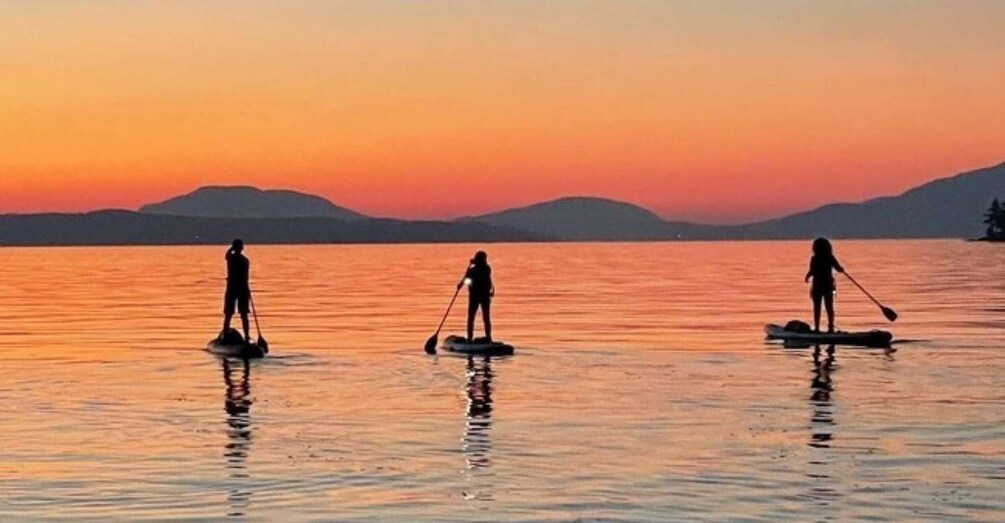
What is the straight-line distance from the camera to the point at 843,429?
62.5 ft

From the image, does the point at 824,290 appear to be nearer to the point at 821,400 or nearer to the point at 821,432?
the point at 821,400

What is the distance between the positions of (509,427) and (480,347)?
1216 cm

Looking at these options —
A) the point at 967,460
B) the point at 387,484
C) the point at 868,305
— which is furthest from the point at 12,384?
the point at 868,305

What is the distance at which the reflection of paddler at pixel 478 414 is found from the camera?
17.0 m

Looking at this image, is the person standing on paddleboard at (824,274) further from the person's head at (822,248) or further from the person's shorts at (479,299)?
the person's shorts at (479,299)

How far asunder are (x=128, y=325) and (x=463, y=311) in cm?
1319

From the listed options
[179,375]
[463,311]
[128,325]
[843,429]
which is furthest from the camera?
[463,311]

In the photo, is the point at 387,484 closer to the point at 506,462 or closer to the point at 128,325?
the point at 506,462

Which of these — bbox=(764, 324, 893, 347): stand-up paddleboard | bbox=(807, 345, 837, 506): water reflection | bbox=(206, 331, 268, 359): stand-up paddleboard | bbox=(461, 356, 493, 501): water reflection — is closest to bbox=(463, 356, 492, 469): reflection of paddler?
bbox=(461, 356, 493, 501): water reflection

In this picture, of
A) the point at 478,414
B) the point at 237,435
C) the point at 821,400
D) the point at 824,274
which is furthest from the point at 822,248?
the point at 237,435

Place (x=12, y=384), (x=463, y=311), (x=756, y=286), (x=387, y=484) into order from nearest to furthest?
(x=387, y=484), (x=12, y=384), (x=463, y=311), (x=756, y=286)

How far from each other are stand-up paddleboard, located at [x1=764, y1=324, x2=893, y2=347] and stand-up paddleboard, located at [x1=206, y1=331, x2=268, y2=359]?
11.8m

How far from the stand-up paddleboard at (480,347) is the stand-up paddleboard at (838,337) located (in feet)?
22.8

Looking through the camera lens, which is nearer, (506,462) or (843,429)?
(506,462)
